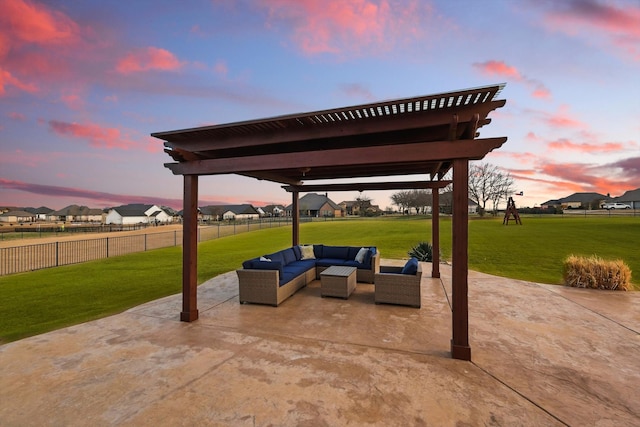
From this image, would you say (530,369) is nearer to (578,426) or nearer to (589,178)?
(578,426)

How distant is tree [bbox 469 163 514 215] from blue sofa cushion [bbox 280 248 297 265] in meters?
38.1

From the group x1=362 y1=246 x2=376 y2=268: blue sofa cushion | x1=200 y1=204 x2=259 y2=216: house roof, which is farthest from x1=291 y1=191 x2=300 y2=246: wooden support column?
x1=200 y1=204 x2=259 y2=216: house roof

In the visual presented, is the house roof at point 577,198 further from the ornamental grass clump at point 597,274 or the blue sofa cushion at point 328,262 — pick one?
the blue sofa cushion at point 328,262

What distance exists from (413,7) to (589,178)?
84.6 ft

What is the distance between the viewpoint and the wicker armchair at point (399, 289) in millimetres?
5188

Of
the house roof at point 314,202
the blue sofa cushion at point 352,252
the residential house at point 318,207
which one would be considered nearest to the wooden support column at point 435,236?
the blue sofa cushion at point 352,252

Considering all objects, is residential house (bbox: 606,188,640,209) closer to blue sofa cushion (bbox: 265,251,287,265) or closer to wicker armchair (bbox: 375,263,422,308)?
wicker armchair (bbox: 375,263,422,308)

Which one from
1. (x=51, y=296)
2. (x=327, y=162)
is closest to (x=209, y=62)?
(x=327, y=162)

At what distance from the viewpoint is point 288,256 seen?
7.16 meters

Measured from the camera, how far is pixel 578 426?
2.21 meters

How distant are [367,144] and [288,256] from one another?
3.88 m

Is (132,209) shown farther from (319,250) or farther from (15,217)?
(319,250)

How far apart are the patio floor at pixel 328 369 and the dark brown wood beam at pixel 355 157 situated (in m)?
2.67

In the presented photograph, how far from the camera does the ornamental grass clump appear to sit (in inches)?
255
